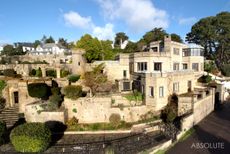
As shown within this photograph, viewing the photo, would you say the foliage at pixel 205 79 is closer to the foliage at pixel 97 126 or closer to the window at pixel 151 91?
the window at pixel 151 91

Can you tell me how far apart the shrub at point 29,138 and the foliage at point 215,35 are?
1641 inches

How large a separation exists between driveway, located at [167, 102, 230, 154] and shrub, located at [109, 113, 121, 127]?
6995 mm

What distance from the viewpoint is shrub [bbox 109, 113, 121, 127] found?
73.0ft

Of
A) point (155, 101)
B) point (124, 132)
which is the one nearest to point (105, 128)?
point (124, 132)

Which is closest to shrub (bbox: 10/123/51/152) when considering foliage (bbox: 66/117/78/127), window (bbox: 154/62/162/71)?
foliage (bbox: 66/117/78/127)

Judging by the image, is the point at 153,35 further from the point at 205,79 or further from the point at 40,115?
the point at 40,115

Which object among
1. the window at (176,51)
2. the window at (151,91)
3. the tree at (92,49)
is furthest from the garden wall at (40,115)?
the tree at (92,49)

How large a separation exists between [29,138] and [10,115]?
1020cm

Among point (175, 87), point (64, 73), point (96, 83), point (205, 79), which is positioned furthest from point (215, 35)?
point (64, 73)

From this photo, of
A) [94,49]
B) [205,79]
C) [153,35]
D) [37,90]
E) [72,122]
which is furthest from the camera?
[153,35]

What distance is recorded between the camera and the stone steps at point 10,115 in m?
23.0

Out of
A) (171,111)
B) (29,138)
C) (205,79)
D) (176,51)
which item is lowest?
(29,138)

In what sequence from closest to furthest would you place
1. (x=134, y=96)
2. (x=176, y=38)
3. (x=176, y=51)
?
(x=134, y=96)
(x=176, y=51)
(x=176, y=38)

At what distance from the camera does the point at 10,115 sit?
24.0m
